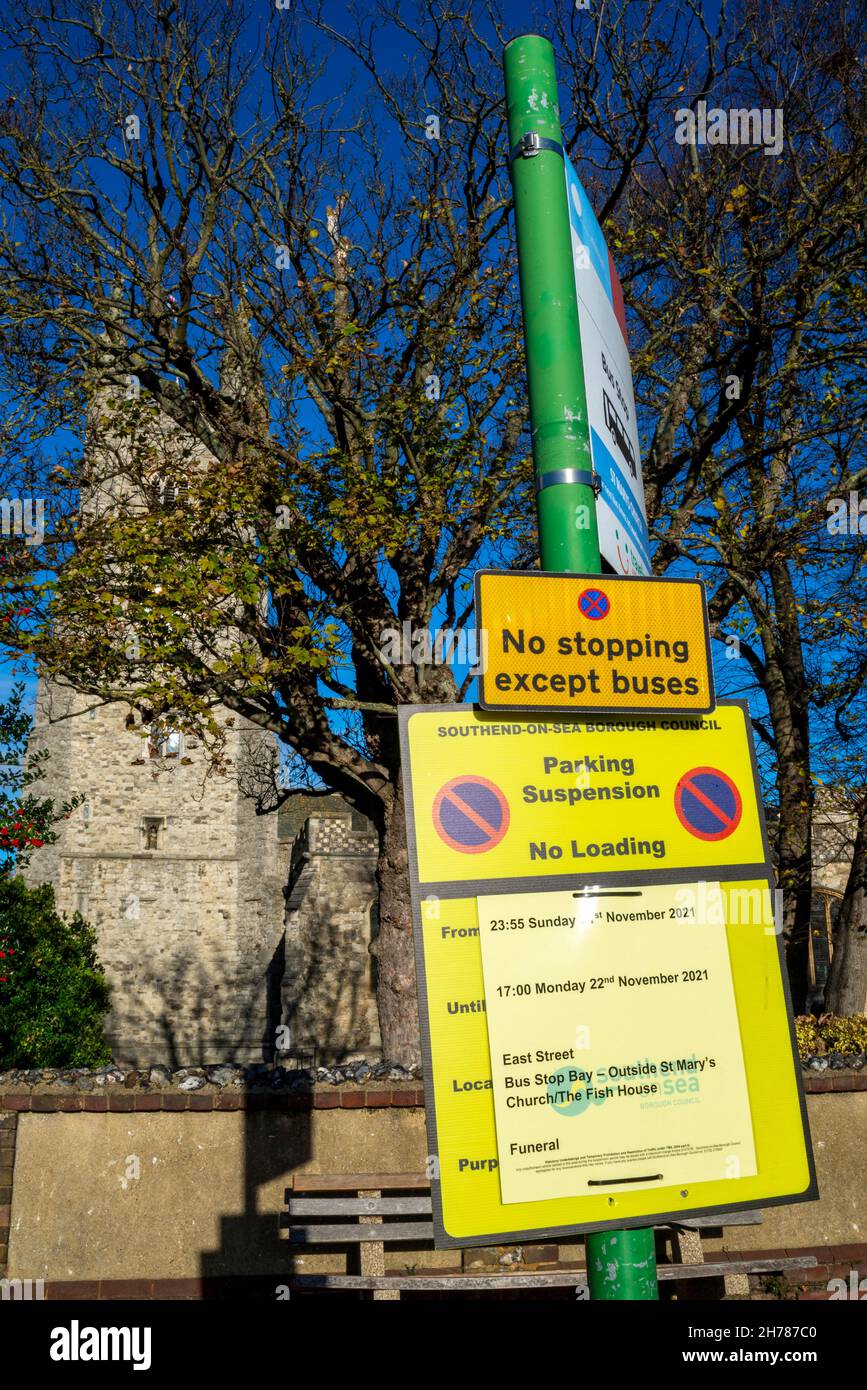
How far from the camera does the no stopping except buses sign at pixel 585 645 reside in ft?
8.25

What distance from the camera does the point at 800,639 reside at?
13.2 metres

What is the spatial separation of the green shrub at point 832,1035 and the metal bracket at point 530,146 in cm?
772

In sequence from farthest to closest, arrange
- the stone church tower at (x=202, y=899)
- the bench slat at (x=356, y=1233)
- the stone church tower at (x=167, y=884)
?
the stone church tower at (x=167, y=884) → the stone church tower at (x=202, y=899) → the bench slat at (x=356, y=1233)

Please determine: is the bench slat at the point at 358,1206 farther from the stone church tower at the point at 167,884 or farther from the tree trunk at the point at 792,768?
the stone church tower at the point at 167,884

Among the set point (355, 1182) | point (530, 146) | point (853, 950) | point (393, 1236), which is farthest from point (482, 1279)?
point (853, 950)

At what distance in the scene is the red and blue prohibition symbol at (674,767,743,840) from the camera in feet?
8.59

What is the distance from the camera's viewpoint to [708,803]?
266cm

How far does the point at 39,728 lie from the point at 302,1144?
24.2 metres

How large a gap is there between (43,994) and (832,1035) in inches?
574

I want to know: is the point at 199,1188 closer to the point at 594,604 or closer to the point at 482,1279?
the point at 482,1279

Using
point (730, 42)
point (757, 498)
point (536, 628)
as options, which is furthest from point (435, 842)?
point (730, 42)

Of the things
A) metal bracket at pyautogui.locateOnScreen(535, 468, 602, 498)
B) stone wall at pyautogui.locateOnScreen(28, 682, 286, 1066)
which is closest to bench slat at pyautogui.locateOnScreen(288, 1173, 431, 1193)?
metal bracket at pyautogui.locateOnScreen(535, 468, 602, 498)

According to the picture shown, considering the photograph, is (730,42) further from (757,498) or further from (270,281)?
(270,281)

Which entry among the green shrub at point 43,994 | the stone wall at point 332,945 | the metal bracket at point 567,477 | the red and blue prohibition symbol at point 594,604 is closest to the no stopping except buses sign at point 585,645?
the red and blue prohibition symbol at point 594,604
